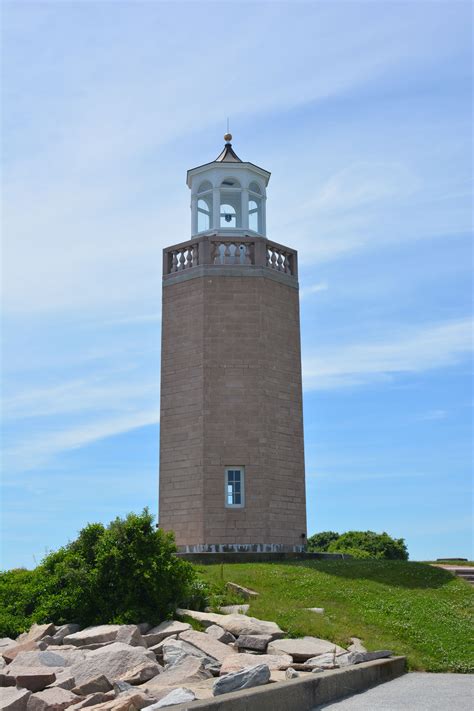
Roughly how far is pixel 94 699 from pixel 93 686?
23.8 inches

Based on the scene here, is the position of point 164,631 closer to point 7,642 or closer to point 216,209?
point 7,642

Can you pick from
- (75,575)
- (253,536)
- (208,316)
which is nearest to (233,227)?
(208,316)

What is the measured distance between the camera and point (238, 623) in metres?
13.5

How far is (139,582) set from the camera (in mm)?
14539

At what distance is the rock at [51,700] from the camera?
9242 mm

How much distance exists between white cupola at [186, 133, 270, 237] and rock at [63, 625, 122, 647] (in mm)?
16076

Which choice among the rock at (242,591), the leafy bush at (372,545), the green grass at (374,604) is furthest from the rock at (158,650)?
the leafy bush at (372,545)

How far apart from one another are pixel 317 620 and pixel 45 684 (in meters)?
6.07

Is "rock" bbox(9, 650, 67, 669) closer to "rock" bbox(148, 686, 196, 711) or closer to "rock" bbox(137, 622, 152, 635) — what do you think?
"rock" bbox(137, 622, 152, 635)

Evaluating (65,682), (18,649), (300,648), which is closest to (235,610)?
(300,648)

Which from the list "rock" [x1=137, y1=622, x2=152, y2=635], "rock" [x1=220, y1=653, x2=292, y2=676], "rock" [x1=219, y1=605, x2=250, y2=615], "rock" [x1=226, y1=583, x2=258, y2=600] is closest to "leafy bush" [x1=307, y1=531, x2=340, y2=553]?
"rock" [x1=226, y1=583, x2=258, y2=600]

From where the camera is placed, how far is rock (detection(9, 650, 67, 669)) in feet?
37.5

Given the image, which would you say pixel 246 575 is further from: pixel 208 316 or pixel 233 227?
pixel 233 227

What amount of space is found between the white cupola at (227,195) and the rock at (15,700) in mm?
19034
